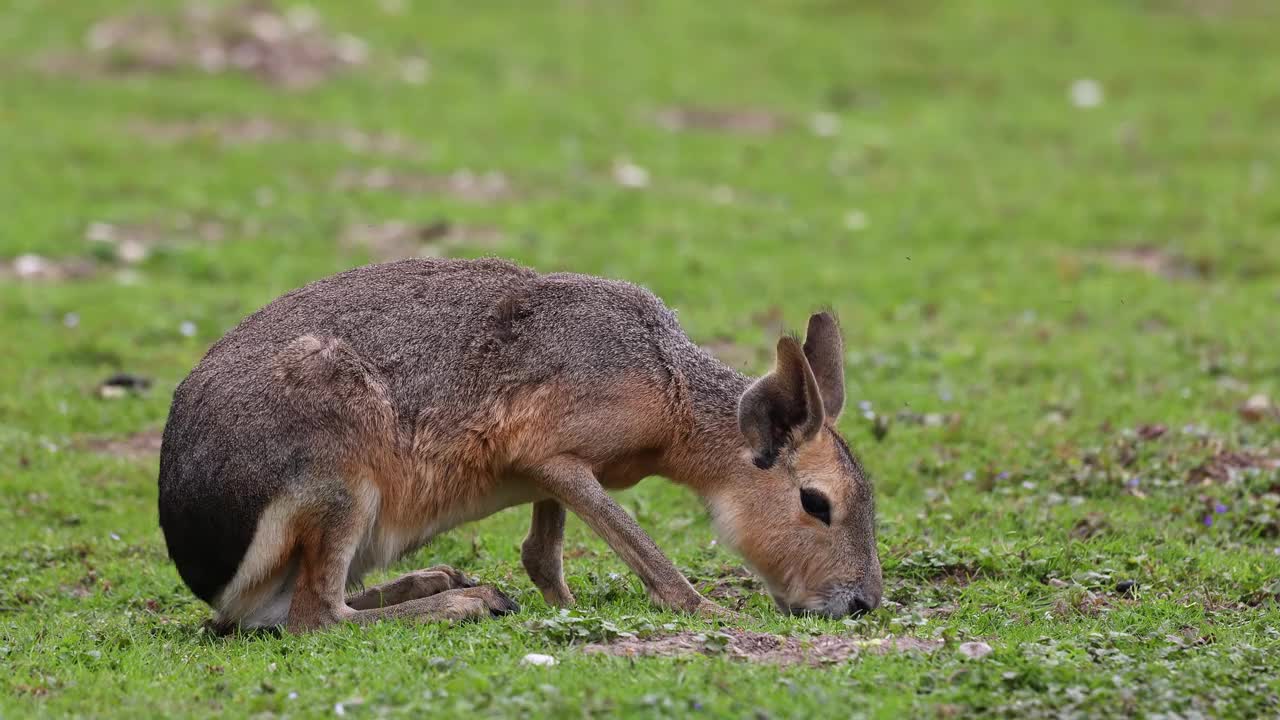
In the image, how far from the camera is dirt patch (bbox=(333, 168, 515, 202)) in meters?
17.9

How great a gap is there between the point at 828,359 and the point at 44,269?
9.44 m

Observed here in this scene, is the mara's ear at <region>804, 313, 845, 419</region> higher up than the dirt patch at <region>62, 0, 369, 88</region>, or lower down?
higher up

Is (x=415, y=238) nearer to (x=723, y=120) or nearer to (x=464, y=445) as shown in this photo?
(x=723, y=120)

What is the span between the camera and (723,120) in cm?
2188

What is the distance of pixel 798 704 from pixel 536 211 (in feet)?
37.9

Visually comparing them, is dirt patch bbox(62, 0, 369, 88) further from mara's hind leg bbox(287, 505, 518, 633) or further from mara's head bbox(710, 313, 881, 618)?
mara's head bbox(710, 313, 881, 618)

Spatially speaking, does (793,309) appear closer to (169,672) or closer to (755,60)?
(169,672)

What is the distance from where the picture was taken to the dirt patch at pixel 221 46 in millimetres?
22531

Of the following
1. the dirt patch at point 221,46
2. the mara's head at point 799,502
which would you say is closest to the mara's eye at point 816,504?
the mara's head at point 799,502

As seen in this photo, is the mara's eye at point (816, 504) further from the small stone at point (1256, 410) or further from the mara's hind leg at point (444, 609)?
the small stone at point (1256, 410)

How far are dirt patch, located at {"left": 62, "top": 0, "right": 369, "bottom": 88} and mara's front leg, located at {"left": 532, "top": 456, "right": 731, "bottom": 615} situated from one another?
15658 mm

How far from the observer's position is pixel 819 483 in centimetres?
760

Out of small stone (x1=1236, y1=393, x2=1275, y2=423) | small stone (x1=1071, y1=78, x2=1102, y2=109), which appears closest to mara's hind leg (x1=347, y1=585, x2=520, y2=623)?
small stone (x1=1236, y1=393, x2=1275, y2=423)

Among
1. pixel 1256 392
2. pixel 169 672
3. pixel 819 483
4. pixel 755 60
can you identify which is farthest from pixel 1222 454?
pixel 755 60
